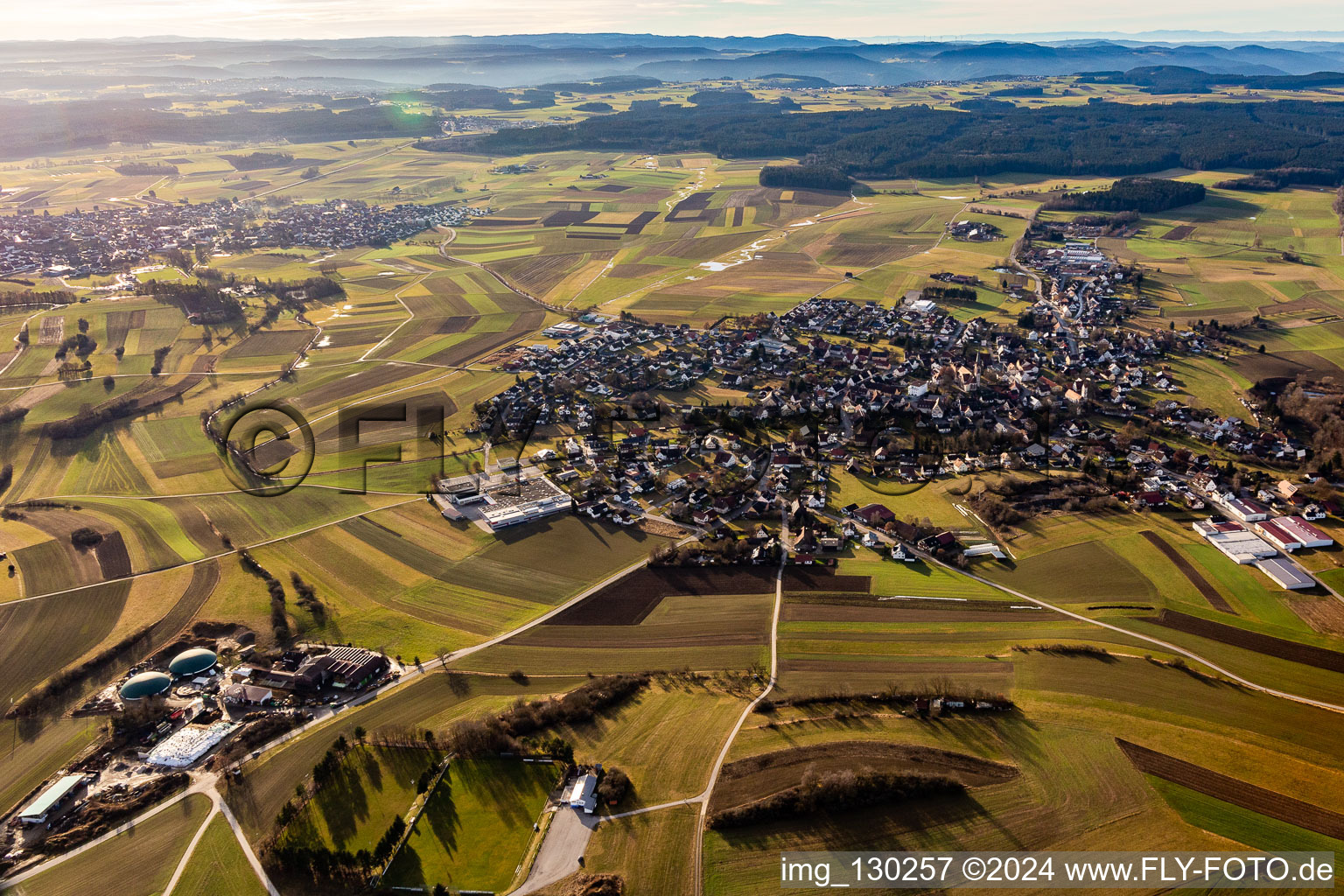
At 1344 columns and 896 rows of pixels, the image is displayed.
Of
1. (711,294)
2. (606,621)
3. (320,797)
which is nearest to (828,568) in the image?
(606,621)

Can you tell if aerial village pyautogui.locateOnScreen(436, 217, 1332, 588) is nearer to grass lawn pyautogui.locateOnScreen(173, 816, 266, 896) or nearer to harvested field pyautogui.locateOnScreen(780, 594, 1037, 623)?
harvested field pyautogui.locateOnScreen(780, 594, 1037, 623)

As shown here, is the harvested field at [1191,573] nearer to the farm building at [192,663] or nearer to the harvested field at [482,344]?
the farm building at [192,663]

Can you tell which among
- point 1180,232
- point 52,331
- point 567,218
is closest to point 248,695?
point 52,331

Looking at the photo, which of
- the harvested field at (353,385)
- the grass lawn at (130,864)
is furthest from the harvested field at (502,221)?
the grass lawn at (130,864)

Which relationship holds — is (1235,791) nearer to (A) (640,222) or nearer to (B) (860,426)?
(B) (860,426)

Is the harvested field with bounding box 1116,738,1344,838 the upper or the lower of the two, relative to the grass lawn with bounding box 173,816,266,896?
upper

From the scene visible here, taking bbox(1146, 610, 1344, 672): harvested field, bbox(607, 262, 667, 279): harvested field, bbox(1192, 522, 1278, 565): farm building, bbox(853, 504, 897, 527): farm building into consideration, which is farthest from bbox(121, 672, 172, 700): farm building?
bbox(607, 262, 667, 279): harvested field

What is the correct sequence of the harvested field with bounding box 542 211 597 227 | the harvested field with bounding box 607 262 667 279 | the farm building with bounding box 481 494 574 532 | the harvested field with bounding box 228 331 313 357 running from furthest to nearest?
1. the harvested field with bounding box 542 211 597 227
2. the harvested field with bounding box 607 262 667 279
3. the harvested field with bounding box 228 331 313 357
4. the farm building with bounding box 481 494 574 532
